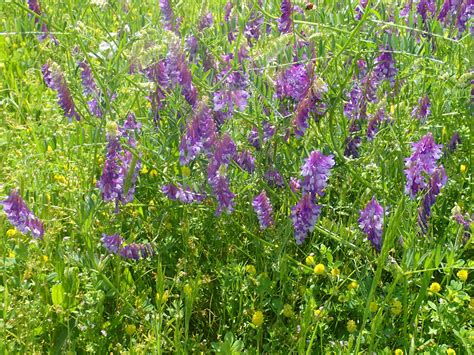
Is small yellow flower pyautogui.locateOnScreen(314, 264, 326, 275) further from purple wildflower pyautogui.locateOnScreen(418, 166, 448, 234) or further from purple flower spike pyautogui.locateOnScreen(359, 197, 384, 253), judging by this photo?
purple wildflower pyautogui.locateOnScreen(418, 166, 448, 234)

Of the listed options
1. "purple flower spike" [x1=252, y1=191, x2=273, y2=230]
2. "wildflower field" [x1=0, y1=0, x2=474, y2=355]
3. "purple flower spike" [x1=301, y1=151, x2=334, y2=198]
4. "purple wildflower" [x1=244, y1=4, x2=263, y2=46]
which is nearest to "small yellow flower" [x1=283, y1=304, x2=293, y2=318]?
"wildflower field" [x1=0, y1=0, x2=474, y2=355]

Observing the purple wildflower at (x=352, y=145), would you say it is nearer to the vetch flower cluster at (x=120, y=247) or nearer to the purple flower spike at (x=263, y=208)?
the purple flower spike at (x=263, y=208)

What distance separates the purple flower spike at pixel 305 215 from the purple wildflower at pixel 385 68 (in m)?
0.54

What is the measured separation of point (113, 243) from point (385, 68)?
39.9 inches

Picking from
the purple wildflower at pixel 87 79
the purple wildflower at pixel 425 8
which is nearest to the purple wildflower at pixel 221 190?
the purple wildflower at pixel 87 79

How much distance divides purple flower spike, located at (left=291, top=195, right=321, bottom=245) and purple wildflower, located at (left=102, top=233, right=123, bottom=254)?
531 millimetres

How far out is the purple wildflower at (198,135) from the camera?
205cm

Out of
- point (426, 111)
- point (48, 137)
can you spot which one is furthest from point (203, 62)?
point (48, 137)

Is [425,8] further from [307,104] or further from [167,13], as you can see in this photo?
[167,13]

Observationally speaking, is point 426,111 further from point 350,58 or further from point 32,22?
point 32,22

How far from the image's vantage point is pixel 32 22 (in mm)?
2664

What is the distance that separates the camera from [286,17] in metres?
2.28

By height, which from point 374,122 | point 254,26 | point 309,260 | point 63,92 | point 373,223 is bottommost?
point 309,260

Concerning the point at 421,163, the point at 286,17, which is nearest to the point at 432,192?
the point at 421,163
